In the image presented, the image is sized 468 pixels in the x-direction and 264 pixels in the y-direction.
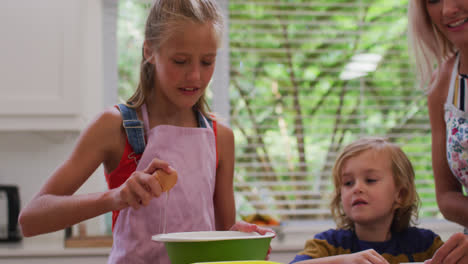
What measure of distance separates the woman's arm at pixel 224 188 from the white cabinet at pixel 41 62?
1.02 m

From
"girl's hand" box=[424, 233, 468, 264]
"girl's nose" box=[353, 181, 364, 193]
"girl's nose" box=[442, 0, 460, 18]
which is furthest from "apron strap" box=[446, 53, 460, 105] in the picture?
"girl's hand" box=[424, 233, 468, 264]

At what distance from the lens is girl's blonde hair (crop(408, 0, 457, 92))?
4.59 ft

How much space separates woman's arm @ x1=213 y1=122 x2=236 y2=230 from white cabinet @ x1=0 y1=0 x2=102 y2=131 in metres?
1.02

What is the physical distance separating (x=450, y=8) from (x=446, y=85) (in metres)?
0.23

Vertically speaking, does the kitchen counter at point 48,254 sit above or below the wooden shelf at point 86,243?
below

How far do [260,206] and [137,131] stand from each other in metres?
1.42

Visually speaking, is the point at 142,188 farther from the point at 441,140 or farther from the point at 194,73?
the point at 441,140

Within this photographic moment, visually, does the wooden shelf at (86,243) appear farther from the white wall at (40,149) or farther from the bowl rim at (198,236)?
the bowl rim at (198,236)

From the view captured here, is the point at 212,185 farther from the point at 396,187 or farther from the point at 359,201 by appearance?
the point at 396,187

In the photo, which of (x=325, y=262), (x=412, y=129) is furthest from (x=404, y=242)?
(x=412, y=129)

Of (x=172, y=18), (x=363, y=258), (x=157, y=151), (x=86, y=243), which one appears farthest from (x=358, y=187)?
(x=86, y=243)

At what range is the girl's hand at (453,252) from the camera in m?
0.89

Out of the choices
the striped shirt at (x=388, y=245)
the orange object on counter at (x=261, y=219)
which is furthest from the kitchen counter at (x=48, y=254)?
the striped shirt at (x=388, y=245)

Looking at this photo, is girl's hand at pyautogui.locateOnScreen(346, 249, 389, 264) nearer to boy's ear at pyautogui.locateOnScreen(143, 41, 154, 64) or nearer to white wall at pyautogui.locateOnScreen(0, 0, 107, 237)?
boy's ear at pyautogui.locateOnScreen(143, 41, 154, 64)
